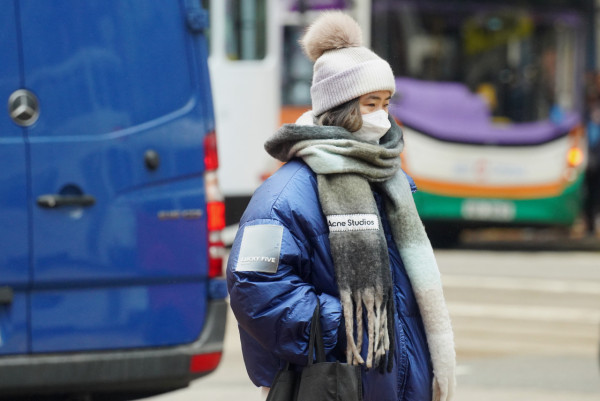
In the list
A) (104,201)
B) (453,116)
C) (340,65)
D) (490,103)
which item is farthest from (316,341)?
(490,103)

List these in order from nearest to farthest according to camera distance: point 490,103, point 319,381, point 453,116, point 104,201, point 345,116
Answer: point 319,381 < point 345,116 < point 104,201 < point 453,116 < point 490,103

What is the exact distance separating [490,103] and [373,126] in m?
11.1

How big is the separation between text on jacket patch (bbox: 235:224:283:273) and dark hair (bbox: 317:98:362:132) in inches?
13.2

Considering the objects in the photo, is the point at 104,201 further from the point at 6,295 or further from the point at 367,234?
the point at 367,234

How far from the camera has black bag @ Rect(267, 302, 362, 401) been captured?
9.46ft

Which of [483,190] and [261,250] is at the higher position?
[261,250]

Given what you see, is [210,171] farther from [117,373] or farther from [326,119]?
[326,119]

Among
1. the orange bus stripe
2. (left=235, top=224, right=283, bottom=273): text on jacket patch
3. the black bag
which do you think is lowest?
the orange bus stripe

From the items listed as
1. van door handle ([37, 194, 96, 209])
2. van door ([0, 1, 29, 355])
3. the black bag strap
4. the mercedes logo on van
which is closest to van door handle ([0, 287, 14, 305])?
van door ([0, 1, 29, 355])

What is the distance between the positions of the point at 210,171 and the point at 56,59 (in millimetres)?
767

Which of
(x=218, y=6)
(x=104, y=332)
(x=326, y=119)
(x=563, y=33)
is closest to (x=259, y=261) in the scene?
Answer: (x=326, y=119)

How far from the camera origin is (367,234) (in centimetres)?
295

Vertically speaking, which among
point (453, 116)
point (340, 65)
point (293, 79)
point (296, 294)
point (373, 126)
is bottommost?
point (453, 116)

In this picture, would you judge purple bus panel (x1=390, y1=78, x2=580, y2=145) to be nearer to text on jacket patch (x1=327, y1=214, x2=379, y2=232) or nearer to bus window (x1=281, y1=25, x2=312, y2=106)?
bus window (x1=281, y1=25, x2=312, y2=106)
